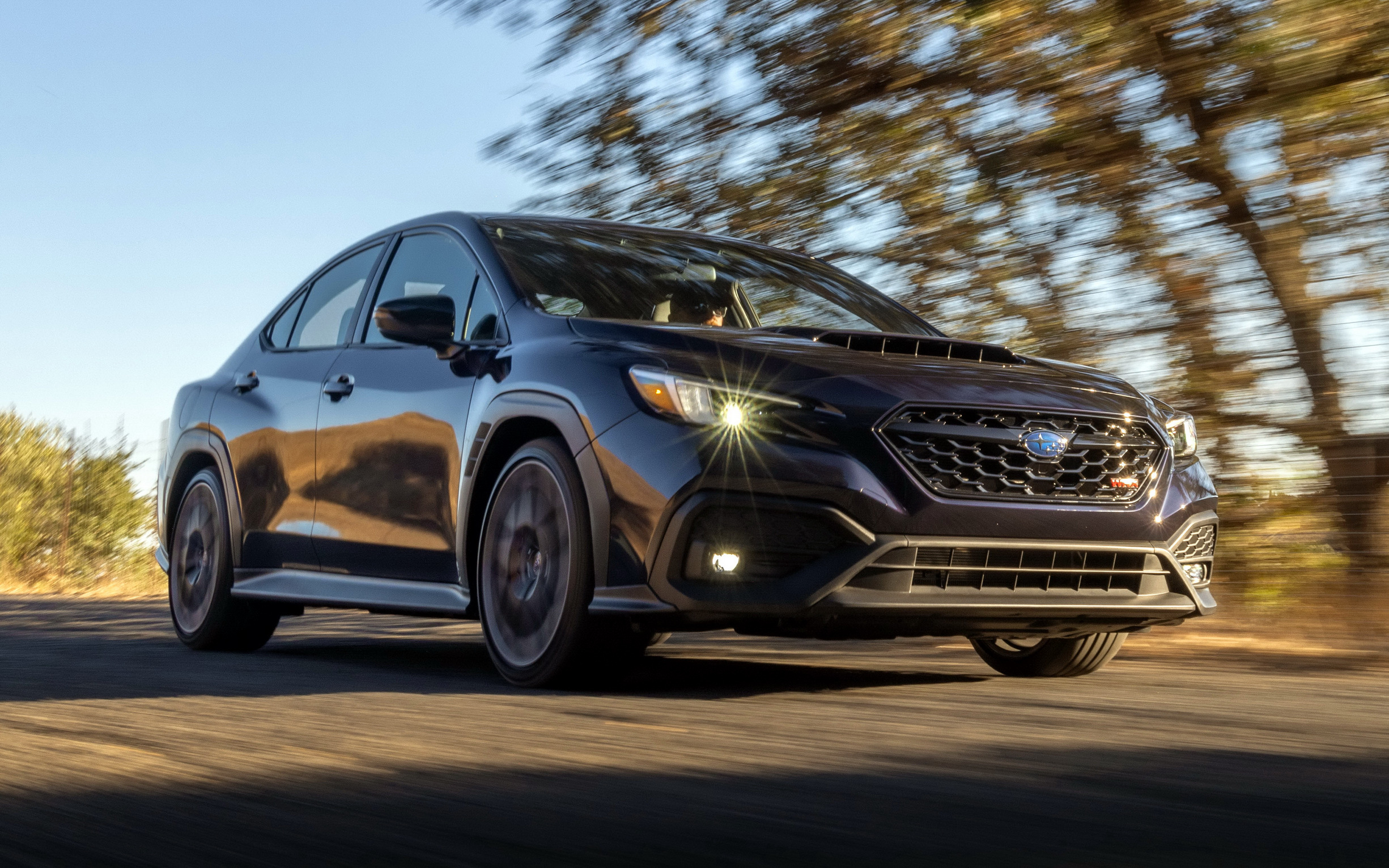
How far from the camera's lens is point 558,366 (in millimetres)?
5336

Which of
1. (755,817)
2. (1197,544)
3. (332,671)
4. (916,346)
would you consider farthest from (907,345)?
(755,817)

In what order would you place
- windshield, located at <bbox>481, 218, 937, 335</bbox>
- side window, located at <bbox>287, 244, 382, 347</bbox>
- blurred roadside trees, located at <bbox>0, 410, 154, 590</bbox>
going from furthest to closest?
blurred roadside trees, located at <bbox>0, 410, 154, 590</bbox>, side window, located at <bbox>287, 244, 382, 347</bbox>, windshield, located at <bbox>481, 218, 937, 335</bbox>

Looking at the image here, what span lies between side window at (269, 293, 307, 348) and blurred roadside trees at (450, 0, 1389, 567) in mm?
3046

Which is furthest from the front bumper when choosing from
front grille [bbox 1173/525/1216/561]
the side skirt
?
the side skirt

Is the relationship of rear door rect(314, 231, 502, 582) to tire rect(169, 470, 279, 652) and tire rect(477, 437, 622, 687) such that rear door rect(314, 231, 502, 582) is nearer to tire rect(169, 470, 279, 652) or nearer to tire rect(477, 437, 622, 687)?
tire rect(477, 437, 622, 687)

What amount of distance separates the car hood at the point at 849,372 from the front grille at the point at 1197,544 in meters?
0.44

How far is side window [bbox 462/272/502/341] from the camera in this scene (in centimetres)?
589

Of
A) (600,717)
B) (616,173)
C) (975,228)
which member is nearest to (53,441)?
(616,173)

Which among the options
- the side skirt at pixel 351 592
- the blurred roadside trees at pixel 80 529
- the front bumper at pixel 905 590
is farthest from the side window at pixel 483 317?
the blurred roadside trees at pixel 80 529

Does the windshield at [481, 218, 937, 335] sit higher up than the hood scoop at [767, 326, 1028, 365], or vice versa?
the windshield at [481, 218, 937, 335]

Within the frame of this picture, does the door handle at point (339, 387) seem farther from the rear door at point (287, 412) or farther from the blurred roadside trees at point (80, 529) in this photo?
the blurred roadside trees at point (80, 529)

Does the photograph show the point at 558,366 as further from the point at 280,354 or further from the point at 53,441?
the point at 53,441

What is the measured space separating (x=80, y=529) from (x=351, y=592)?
19.5m

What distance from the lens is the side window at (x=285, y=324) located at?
24.8 ft
